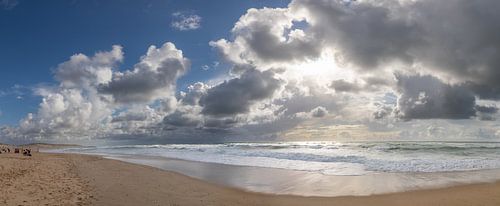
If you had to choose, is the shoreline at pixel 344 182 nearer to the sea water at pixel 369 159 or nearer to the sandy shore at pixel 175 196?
the sandy shore at pixel 175 196

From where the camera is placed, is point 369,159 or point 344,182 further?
point 369,159

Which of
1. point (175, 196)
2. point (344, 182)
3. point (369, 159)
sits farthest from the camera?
point (369, 159)

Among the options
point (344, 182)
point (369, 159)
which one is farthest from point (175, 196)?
point (369, 159)

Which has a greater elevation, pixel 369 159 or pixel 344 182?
pixel 369 159

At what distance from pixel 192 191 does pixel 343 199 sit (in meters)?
6.02

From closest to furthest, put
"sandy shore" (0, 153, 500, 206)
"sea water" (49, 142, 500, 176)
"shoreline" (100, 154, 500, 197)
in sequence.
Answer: "sandy shore" (0, 153, 500, 206), "shoreline" (100, 154, 500, 197), "sea water" (49, 142, 500, 176)

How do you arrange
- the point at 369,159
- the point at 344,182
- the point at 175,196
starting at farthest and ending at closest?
the point at 369,159 < the point at 344,182 < the point at 175,196

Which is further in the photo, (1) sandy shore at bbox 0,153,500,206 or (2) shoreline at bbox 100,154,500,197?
(2) shoreline at bbox 100,154,500,197

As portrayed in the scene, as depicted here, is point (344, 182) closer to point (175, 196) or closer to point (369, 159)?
point (175, 196)

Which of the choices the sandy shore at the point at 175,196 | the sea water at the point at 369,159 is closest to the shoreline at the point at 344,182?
the sandy shore at the point at 175,196

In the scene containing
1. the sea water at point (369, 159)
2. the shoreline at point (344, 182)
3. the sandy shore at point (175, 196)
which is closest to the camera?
the sandy shore at point (175, 196)

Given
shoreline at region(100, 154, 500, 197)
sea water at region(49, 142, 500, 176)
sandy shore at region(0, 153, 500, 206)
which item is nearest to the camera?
sandy shore at region(0, 153, 500, 206)

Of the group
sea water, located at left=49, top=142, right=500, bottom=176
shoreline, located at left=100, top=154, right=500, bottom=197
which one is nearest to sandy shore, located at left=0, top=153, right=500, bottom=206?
shoreline, located at left=100, top=154, right=500, bottom=197

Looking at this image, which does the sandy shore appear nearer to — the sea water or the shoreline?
the shoreline
